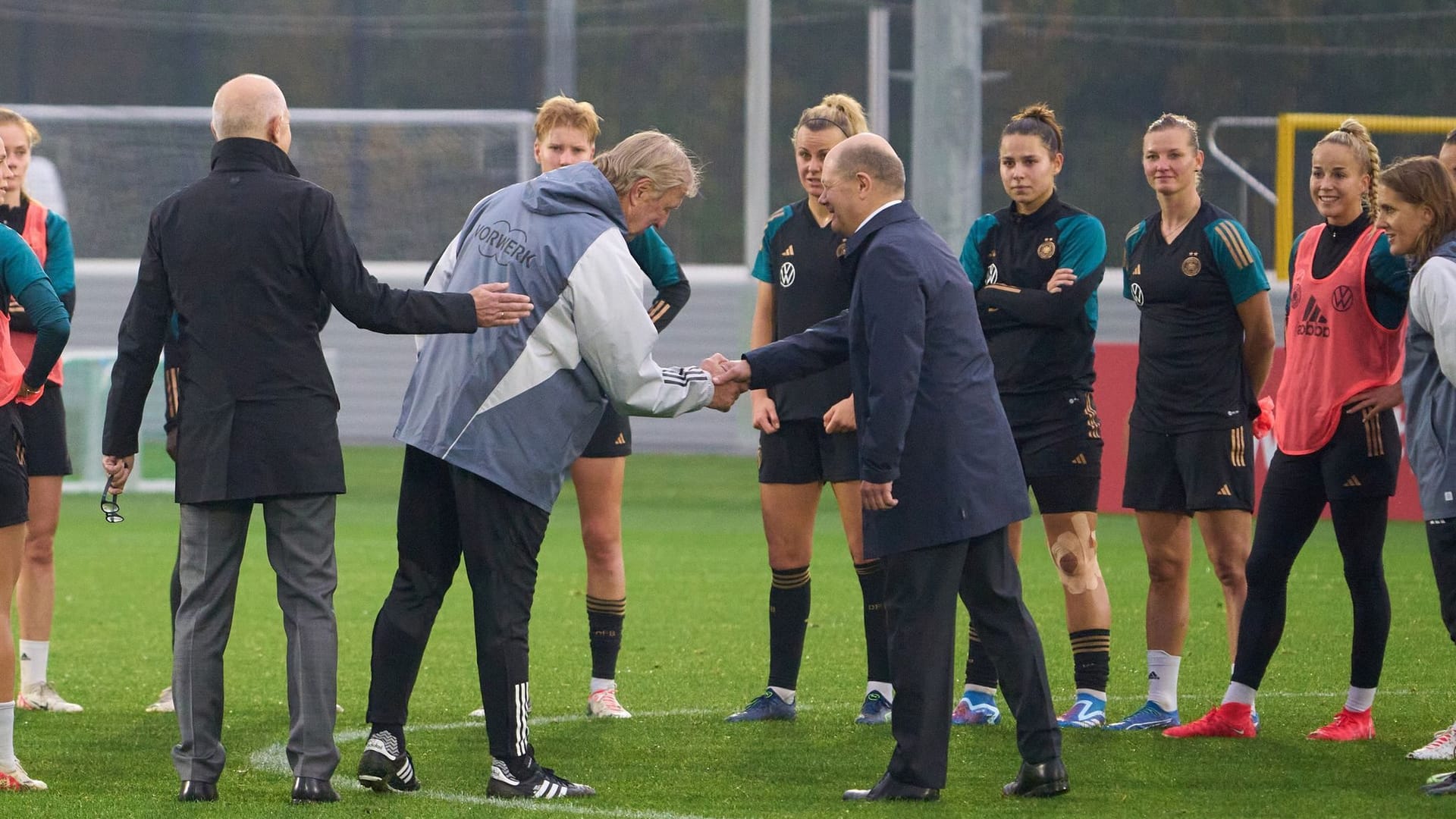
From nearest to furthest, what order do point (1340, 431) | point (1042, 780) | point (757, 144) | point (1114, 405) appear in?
point (1042, 780) → point (1340, 431) → point (1114, 405) → point (757, 144)

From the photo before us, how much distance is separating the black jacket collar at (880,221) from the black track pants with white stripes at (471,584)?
3.61 ft

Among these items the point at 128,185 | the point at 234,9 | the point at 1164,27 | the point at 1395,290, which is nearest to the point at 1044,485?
the point at 1395,290

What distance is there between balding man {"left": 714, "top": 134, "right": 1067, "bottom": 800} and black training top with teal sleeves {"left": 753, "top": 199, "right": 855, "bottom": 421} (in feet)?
3.68

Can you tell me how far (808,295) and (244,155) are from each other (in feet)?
6.66

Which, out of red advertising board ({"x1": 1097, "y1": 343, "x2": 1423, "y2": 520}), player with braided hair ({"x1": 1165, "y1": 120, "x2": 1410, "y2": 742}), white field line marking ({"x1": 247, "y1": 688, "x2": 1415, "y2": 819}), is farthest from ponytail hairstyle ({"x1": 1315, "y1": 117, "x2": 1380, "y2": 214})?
red advertising board ({"x1": 1097, "y1": 343, "x2": 1423, "y2": 520})

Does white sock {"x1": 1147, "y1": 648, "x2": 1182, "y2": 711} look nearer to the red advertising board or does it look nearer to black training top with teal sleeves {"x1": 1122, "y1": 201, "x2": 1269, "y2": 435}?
black training top with teal sleeves {"x1": 1122, "y1": 201, "x2": 1269, "y2": 435}

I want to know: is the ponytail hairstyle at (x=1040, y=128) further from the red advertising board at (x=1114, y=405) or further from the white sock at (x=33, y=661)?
the red advertising board at (x=1114, y=405)

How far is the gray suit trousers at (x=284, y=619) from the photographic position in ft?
15.7

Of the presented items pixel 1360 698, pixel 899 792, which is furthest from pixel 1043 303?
pixel 899 792

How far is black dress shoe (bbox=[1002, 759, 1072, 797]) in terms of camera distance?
487 centimetres

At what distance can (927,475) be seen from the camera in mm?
4762

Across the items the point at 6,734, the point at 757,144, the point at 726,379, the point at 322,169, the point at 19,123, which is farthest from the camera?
Result: the point at 322,169

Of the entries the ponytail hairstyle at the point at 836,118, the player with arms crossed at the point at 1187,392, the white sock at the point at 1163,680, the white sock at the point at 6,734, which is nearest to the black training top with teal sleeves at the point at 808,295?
the ponytail hairstyle at the point at 836,118

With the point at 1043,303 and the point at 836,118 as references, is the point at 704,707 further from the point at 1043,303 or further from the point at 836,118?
the point at 836,118
